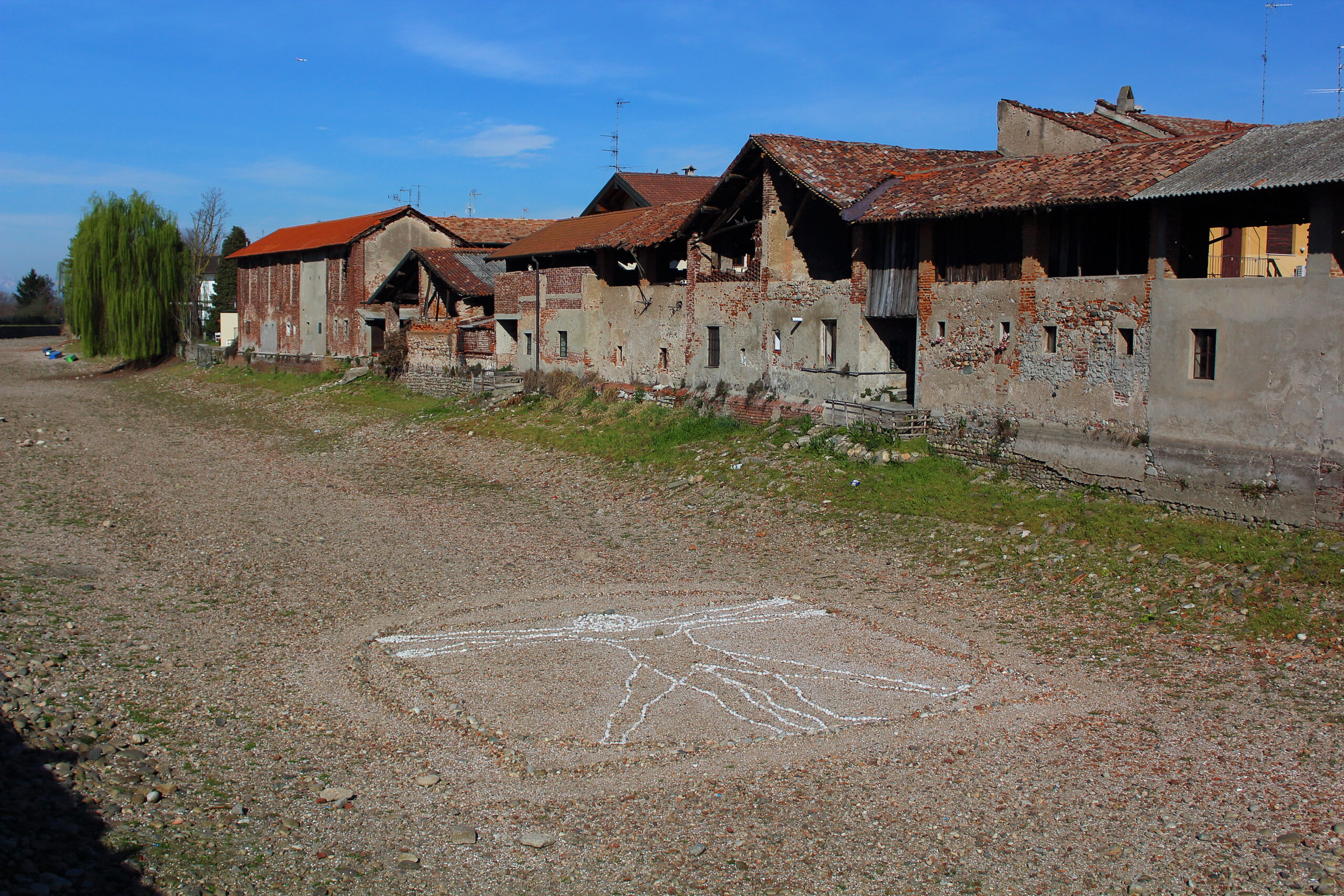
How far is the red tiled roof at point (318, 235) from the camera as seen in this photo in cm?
4491

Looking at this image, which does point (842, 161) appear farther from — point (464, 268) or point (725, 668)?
point (464, 268)

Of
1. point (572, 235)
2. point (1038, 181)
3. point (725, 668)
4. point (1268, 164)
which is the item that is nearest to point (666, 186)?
point (572, 235)

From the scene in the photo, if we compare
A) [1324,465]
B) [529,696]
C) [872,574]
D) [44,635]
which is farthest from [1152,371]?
[44,635]

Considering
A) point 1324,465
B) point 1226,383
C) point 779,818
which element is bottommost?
point 779,818

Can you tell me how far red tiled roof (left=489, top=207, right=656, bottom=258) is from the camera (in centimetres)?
3169

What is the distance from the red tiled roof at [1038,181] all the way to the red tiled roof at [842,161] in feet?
2.32

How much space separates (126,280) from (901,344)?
44.8 meters

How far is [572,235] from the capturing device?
33.3m

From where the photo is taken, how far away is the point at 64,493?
75.7 feet

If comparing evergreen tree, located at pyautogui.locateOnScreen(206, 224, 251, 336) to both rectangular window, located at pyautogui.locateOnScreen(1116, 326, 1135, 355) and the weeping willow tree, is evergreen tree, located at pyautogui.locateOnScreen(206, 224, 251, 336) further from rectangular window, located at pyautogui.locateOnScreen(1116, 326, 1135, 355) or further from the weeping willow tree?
rectangular window, located at pyautogui.locateOnScreen(1116, 326, 1135, 355)

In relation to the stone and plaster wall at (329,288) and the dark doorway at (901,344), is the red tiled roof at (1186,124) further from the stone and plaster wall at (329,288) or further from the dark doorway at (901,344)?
the stone and plaster wall at (329,288)

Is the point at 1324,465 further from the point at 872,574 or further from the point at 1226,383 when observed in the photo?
the point at 872,574

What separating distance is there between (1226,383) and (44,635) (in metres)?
16.6

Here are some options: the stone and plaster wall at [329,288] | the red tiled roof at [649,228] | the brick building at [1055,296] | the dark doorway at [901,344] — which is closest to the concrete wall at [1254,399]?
the brick building at [1055,296]
